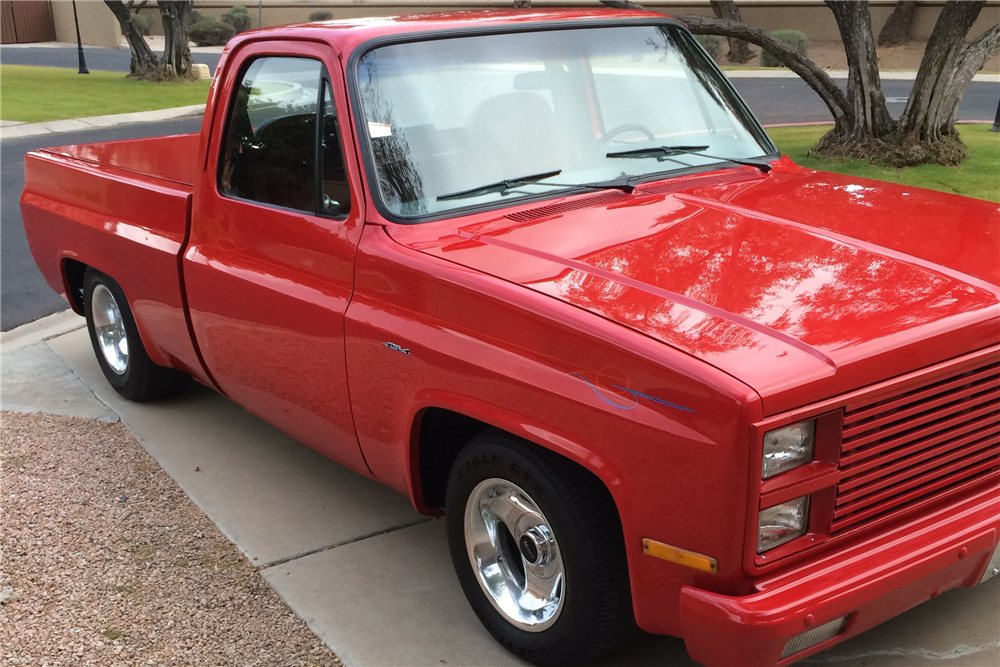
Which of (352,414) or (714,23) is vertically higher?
(714,23)

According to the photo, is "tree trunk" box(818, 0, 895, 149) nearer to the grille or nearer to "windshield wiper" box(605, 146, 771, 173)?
"windshield wiper" box(605, 146, 771, 173)

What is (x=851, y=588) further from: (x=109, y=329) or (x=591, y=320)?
(x=109, y=329)

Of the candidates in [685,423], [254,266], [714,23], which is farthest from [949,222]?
[714,23]

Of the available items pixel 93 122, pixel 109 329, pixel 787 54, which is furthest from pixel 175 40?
pixel 109 329

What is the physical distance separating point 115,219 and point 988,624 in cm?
409

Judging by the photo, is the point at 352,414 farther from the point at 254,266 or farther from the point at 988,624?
the point at 988,624

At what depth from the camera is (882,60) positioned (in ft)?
103

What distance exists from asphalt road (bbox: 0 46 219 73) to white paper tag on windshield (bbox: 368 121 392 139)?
2818cm

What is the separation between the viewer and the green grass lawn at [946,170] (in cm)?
946

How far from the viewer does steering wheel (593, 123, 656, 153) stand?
12.4ft

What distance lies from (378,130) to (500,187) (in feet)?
1.51

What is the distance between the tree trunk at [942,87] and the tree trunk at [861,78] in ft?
0.90

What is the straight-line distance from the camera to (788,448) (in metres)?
2.44

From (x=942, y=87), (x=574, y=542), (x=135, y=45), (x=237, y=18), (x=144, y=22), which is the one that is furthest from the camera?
(x=237, y=18)
